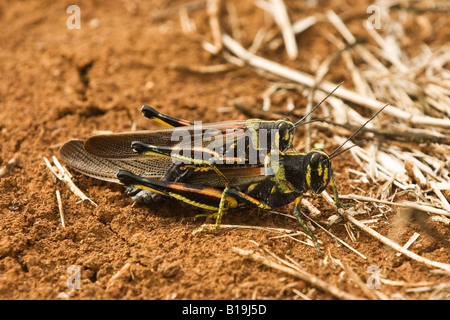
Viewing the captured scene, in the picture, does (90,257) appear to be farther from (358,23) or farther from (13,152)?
(358,23)

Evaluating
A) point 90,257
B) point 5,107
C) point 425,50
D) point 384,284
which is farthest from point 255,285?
point 425,50

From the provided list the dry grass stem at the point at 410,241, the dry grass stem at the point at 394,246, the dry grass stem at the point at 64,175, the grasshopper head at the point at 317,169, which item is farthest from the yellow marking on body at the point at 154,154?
the dry grass stem at the point at 410,241

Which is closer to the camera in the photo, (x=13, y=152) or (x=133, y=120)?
(x=13, y=152)

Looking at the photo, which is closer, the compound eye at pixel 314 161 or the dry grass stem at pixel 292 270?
the dry grass stem at pixel 292 270

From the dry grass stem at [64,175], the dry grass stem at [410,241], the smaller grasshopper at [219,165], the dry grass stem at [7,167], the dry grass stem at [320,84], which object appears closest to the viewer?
the dry grass stem at [410,241]
